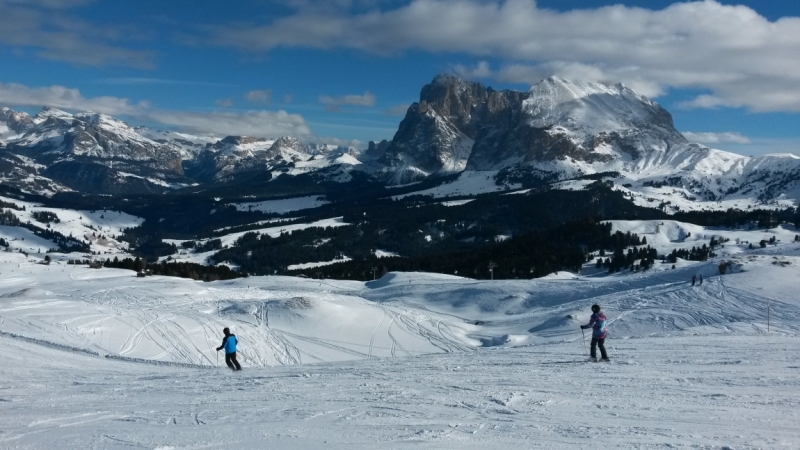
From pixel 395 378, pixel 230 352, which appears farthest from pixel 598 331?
pixel 230 352

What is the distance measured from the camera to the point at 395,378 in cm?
1973

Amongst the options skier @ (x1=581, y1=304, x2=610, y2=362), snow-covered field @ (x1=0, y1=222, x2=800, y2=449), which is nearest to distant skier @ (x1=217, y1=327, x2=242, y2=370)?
snow-covered field @ (x1=0, y1=222, x2=800, y2=449)

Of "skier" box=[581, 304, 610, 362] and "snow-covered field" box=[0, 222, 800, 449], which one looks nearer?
"snow-covered field" box=[0, 222, 800, 449]

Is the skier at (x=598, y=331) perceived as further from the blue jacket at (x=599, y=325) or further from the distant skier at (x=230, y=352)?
the distant skier at (x=230, y=352)

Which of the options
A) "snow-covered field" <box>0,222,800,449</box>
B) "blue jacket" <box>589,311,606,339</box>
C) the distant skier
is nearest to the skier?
"blue jacket" <box>589,311,606,339</box>

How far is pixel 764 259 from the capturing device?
187ft

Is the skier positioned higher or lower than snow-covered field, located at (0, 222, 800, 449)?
higher

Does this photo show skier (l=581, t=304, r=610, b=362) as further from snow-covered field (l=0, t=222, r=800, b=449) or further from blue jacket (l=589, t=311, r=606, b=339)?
snow-covered field (l=0, t=222, r=800, b=449)

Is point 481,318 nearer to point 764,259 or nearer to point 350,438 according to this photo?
point 764,259

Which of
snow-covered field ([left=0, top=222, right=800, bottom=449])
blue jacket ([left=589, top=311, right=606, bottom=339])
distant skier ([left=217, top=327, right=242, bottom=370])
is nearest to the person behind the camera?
snow-covered field ([left=0, top=222, right=800, bottom=449])

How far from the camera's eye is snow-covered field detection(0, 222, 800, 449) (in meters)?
12.8

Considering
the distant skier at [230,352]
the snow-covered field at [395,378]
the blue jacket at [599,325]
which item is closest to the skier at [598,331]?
the blue jacket at [599,325]

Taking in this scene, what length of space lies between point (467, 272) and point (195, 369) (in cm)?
8353

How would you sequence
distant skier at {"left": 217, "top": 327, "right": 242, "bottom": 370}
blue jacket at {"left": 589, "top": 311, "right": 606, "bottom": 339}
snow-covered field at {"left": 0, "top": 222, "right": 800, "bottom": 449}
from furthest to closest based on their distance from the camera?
distant skier at {"left": 217, "top": 327, "right": 242, "bottom": 370} → blue jacket at {"left": 589, "top": 311, "right": 606, "bottom": 339} → snow-covered field at {"left": 0, "top": 222, "right": 800, "bottom": 449}
